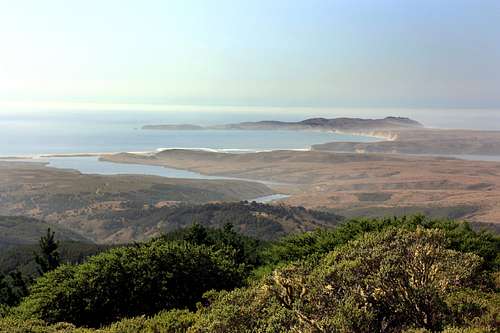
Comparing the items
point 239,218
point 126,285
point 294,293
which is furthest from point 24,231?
point 294,293

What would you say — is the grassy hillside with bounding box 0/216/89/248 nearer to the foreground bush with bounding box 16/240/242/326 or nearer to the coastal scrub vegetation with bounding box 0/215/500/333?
the foreground bush with bounding box 16/240/242/326

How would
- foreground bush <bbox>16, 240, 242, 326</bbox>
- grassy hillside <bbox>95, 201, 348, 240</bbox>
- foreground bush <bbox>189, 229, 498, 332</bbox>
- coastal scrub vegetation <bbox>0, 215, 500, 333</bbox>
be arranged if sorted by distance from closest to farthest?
foreground bush <bbox>189, 229, 498, 332</bbox> → coastal scrub vegetation <bbox>0, 215, 500, 333</bbox> → foreground bush <bbox>16, 240, 242, 326</bbox> → grassy hillside <bbox>95, 201, 348, 240</bbox>

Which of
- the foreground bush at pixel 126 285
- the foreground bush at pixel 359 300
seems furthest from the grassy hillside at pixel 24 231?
the foreground bush at pixel 359 300

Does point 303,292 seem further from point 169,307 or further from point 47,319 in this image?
point 47,319

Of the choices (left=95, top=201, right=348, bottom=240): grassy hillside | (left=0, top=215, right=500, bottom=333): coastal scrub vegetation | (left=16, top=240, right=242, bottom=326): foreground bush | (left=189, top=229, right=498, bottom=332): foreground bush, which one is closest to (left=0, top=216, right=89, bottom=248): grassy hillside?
(left=95, top=201, right=348, bottom=240): grassy hillside

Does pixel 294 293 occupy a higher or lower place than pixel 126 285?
higher

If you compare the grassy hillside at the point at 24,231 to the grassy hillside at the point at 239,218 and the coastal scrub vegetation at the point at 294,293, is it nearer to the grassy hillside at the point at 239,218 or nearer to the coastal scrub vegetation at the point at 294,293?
the grassy hillside at the point at 239,218

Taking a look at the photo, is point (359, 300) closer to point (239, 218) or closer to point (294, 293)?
point (294, 293)
